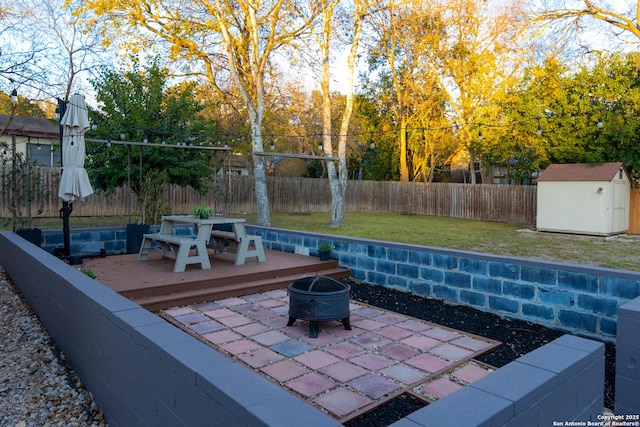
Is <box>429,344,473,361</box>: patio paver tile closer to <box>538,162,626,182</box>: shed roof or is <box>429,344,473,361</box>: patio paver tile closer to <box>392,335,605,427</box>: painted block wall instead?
<box>392,335,605,427</box>: painted block wall

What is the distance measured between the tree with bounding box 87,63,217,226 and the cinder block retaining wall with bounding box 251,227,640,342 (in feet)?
18.1

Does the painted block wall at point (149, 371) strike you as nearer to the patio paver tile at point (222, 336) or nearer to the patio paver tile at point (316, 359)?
the patio paver tile at point (222, 336)

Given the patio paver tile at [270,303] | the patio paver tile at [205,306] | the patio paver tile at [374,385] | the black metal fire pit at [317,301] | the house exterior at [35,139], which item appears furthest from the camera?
the house exterior at [35,139]

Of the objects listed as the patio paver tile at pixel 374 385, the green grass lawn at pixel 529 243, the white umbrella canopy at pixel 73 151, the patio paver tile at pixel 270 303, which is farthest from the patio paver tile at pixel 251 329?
the green grass lawn at pixel 529 243

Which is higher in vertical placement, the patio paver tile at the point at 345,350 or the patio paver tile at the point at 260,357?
the patio paver tile at the point at 260,357

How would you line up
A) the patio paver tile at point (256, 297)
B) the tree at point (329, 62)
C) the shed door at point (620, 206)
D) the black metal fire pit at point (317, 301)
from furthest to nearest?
the tree at point (329, 62) < the shed door at point (620, 206) < the patio paver tile at point (256, 297) < the black metal fire pit at point (317, 301)

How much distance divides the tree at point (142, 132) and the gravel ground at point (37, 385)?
572 cm

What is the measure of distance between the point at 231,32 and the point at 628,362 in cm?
1371

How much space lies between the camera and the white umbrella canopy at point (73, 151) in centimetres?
621

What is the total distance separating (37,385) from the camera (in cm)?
331

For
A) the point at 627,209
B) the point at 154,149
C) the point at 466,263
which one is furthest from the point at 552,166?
the point at 154,149

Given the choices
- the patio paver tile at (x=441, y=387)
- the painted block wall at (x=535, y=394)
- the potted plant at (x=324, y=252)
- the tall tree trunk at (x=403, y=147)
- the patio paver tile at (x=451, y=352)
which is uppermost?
the tall tree trunk at (x=403, y=147)

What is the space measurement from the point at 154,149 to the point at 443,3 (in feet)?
39.7

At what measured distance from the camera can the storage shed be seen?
37.6 ft
